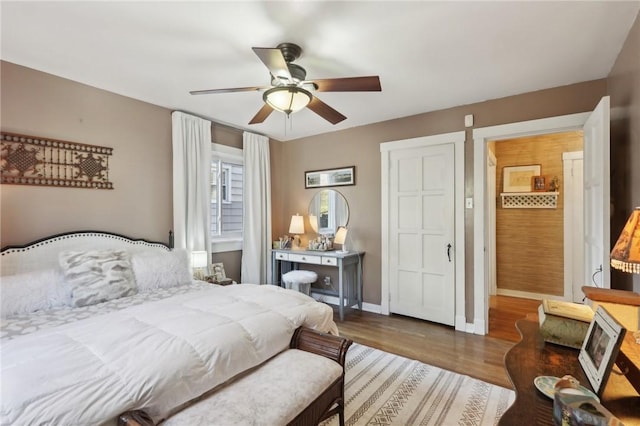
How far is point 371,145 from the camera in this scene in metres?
4.12

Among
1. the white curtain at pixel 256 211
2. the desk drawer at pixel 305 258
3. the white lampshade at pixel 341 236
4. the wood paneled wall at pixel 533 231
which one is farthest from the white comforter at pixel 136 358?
the wood paneled wall at pixel 533 231

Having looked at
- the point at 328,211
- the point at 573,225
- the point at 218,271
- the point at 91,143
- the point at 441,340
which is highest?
the point at 91,143

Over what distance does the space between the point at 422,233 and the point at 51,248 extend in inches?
150

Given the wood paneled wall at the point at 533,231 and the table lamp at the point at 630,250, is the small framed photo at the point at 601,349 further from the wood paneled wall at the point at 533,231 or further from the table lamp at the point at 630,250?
the wood paneled wall at the point at 533,231

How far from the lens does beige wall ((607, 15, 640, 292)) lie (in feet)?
6.44

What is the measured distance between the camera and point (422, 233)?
12.2 feet

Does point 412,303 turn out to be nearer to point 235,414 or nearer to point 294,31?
point 235,414

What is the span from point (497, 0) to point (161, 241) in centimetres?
368

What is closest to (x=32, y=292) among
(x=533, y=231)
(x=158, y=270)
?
(x=158, y=270)

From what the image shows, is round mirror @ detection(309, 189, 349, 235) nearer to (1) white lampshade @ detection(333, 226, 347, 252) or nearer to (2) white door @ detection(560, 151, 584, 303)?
(1) white lampshade @ detection(333, 226, 347, 252)

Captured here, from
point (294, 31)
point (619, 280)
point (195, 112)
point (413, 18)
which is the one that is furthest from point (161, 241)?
point (619, 280)

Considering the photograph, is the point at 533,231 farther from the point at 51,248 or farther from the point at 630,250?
the point at 51,248

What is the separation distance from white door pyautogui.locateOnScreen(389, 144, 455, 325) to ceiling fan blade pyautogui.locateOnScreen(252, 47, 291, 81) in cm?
222

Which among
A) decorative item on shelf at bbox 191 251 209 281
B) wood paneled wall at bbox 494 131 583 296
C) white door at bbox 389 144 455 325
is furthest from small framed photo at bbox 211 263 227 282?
wood paneled wall at bbox 494 131 583 296
